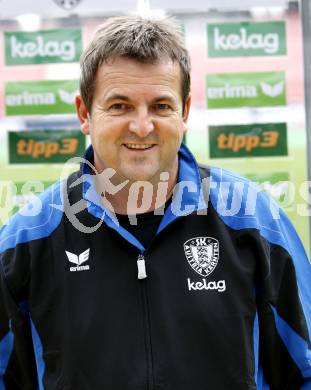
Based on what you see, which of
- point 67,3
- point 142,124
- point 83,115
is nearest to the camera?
point 142,124

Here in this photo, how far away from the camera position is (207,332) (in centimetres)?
146

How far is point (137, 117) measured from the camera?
1454 mm

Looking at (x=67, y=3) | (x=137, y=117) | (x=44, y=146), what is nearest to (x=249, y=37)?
(x=67, y=3)

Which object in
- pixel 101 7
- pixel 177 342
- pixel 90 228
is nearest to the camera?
pixel 177 342

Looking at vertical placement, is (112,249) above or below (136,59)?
below

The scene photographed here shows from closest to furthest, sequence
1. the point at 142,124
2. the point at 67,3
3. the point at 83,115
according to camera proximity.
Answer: the point at 142,124 → the point at 83,115 → the point at 67,3

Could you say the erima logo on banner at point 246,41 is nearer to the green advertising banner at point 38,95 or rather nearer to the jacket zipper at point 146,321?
the green advertising banner at point 38,95

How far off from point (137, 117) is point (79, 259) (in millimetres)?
359

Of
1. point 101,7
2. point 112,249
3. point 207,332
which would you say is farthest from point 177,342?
point 101,7

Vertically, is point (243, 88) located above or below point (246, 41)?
below

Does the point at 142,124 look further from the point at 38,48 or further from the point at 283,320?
the point at 38,48

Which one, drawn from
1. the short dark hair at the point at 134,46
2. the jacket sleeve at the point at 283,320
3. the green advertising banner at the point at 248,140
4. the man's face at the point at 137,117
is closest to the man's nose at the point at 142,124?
the man's face at the point at 137,117

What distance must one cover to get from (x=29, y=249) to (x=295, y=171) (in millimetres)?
1635

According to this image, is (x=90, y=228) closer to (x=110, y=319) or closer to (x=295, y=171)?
(x=110, y=319)
